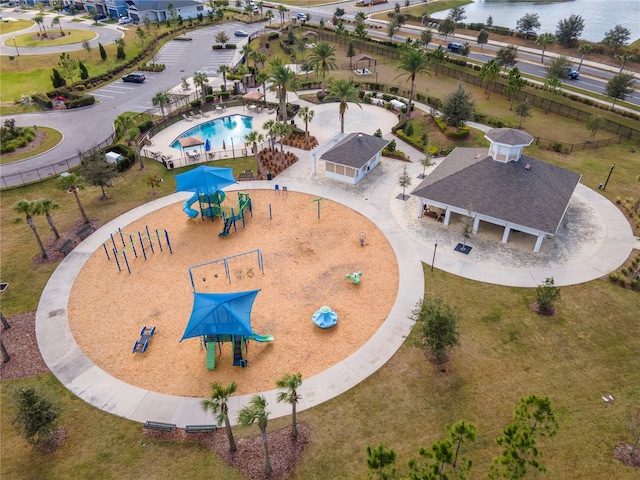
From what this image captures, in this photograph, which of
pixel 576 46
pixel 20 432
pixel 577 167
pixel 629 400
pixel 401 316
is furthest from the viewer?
pixel 576 46

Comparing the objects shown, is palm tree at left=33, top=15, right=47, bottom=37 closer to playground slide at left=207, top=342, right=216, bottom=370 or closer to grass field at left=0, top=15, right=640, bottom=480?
grass field at left=0, top=15, right=640, bottom=480

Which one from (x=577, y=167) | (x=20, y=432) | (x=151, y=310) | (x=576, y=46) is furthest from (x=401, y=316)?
(x=576, y=46)

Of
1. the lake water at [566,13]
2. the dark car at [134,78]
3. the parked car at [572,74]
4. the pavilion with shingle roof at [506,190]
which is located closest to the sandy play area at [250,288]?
the pavilion with shingle roof at [506,190]

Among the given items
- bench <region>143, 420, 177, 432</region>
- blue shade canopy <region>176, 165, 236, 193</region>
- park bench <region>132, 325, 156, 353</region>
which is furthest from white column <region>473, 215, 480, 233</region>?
bench <region>143, 420, 177, 432</region>

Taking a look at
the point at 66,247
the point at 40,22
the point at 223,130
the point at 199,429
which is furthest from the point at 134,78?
the point at 199,429

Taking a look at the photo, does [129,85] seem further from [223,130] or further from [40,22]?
[40,22]

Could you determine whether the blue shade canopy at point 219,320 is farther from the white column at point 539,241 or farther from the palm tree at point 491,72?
the palm tree at point 491,72

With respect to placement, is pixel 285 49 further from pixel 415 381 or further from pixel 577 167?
pixel 415 381
